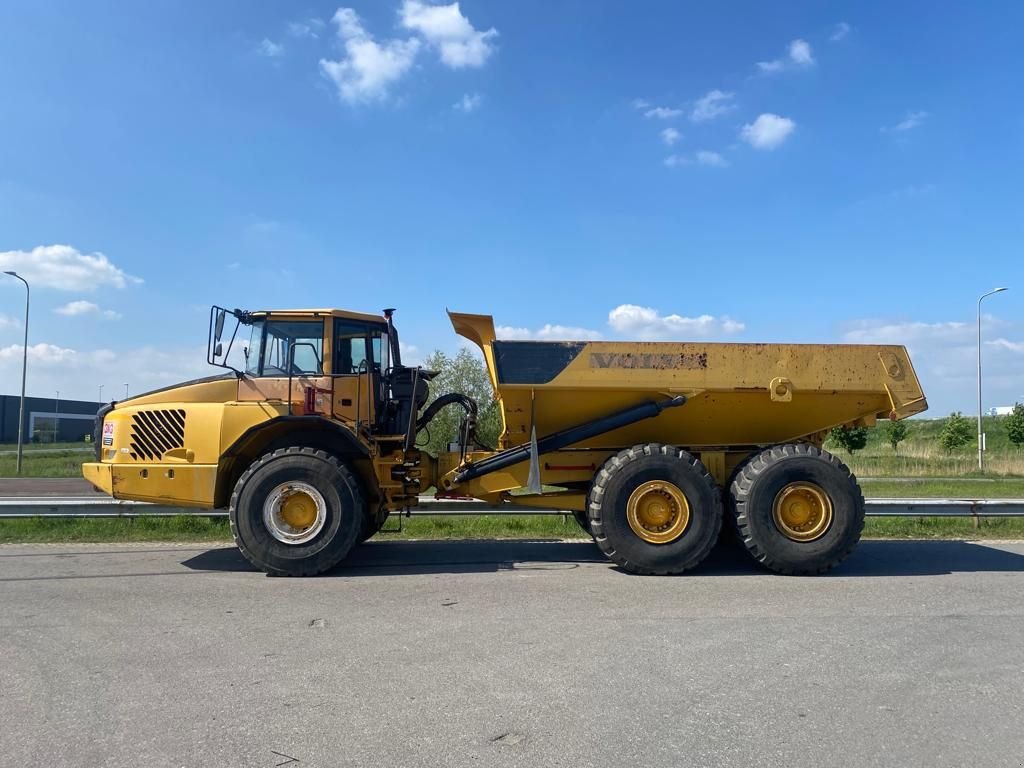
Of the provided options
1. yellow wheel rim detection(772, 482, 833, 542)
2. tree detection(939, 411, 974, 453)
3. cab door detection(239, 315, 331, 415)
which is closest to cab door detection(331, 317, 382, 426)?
cab door detection(239, 315, 331, 415)

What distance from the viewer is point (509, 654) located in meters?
5.12

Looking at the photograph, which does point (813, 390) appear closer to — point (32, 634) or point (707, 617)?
point (707, 617)

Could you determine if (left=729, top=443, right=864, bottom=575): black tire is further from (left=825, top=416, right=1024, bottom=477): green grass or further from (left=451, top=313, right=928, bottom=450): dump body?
(left=825, top=416, right=1024, bottom=477): green grass

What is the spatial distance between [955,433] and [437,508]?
34675mm

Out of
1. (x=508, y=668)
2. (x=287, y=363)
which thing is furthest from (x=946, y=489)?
(x=508, y=668)

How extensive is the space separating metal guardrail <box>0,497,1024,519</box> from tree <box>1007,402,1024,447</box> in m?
29.5

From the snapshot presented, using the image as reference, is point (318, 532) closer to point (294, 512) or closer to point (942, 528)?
point (294, 512)

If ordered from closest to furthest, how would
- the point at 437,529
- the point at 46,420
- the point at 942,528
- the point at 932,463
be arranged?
1. the point at 437,529
2. the point at 942,528
3. the point at 932,463
4. the point at 46,420

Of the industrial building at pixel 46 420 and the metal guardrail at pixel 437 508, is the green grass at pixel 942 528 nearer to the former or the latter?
the metal guardrail at pixel 437 508

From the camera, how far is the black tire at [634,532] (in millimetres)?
7863

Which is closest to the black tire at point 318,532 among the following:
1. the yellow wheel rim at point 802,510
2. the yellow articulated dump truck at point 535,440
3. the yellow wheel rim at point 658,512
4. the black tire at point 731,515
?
the yellow articulated dump truck at point 535,440

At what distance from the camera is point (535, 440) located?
852cm

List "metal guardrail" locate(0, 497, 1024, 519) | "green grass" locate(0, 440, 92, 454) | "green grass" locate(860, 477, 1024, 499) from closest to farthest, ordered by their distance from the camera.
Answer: "metal guardrail" locate(0, 497, 1024, 519)
"green grass" locate(860, 477, 1024, 499)
"green grass" locate(0, 440, 92, 454)

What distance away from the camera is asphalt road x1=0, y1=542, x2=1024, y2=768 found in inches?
146
